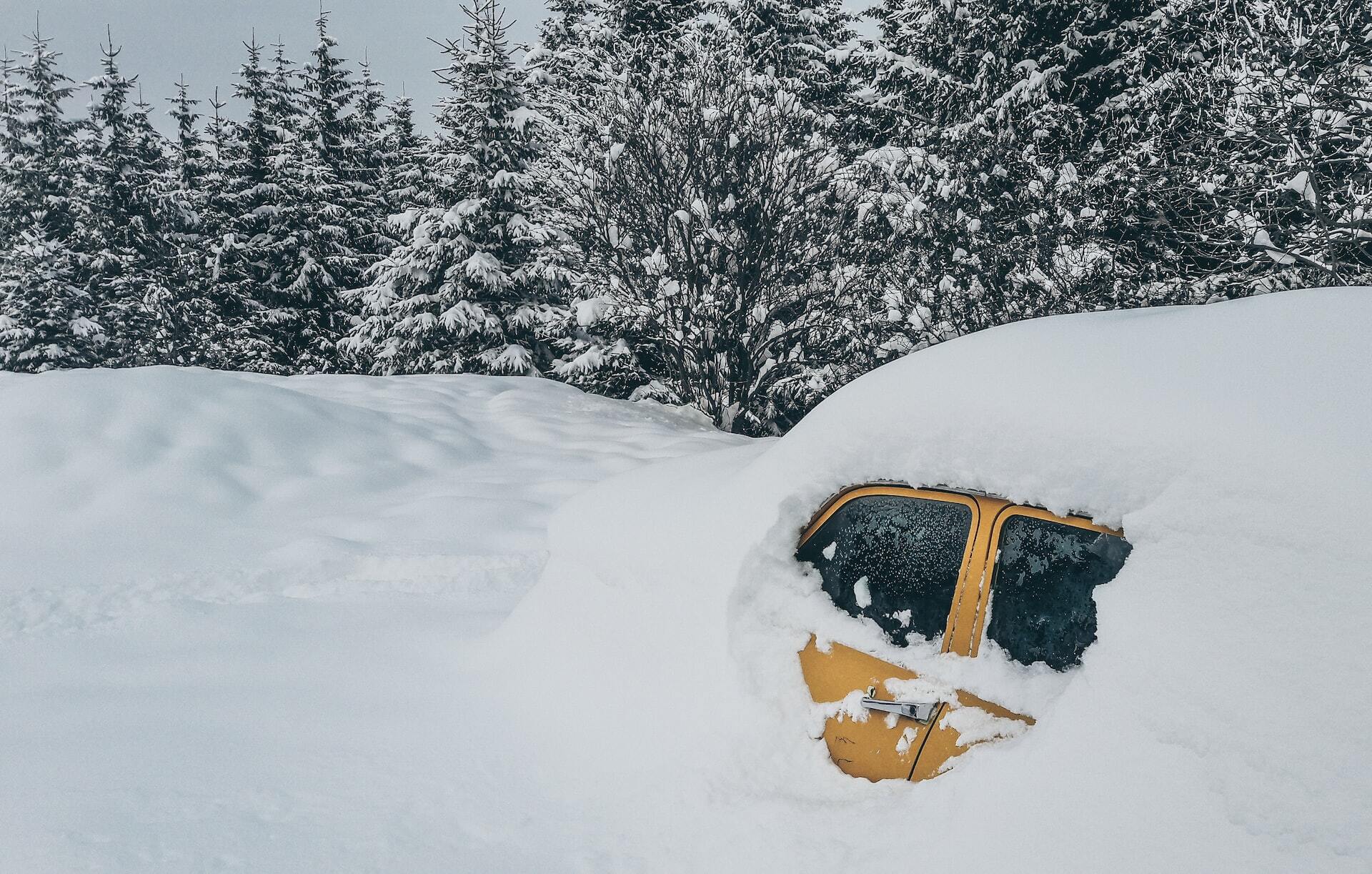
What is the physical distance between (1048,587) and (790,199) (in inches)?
454

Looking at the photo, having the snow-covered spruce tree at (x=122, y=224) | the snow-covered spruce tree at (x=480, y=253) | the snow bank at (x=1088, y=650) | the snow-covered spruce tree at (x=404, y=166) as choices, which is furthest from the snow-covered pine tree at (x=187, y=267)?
the snow bank at (x=1088, y=650)

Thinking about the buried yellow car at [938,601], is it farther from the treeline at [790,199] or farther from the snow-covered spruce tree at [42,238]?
the snow-covered spruce tree at [42,238]

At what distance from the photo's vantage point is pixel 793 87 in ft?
57.3

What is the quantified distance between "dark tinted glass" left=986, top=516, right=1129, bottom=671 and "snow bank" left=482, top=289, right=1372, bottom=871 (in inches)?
2.6

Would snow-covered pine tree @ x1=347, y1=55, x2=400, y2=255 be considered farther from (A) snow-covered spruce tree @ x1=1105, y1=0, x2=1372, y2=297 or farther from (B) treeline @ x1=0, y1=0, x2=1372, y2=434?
(A) snow-covered spruce tree @ x1=1105, y1=0, x2=1372, y2=297

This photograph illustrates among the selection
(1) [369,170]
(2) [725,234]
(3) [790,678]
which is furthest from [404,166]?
(3) [790,678]

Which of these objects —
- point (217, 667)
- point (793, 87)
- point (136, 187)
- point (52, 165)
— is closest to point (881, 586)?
point (217, 667)

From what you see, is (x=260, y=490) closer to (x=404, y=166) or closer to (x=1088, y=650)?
(x=1088, y=650)

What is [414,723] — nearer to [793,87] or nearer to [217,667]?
[217,667]

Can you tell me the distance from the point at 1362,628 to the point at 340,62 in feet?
100

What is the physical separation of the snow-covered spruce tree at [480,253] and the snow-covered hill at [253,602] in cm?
630

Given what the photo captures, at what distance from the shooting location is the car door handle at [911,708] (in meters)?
2.35

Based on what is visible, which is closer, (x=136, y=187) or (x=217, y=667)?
(x=217, y=667)

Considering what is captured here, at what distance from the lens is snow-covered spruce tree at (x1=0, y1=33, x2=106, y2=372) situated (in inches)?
969
